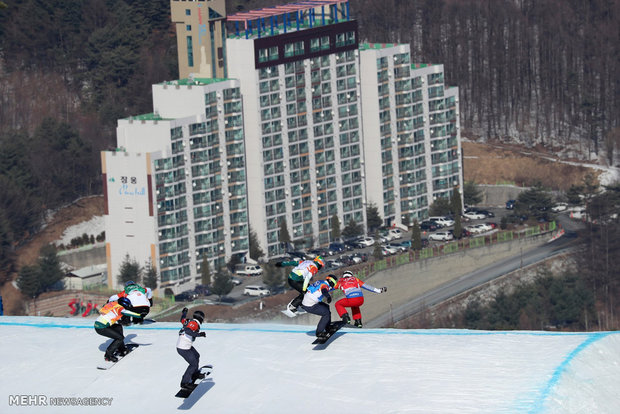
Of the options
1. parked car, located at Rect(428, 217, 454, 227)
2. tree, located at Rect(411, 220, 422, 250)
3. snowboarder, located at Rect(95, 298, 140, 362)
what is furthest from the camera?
parked car, located at Rect(428, 217, 454, 227)

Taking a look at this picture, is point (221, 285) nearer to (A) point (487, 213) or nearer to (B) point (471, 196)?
(A) point (487, 213)

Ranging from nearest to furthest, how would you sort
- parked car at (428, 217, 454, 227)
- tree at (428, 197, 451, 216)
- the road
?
1. the road
2. parked car at (428, 217, 454, 227)
3. tree at (428, 197, 451, 216)

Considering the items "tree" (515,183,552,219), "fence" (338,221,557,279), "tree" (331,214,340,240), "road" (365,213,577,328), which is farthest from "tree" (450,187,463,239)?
"tree" (331,214,340,240)

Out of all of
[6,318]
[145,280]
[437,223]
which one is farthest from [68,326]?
[437,223]

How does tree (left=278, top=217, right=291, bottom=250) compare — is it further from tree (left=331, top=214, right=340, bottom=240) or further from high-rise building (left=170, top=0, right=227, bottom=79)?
high-rise building (left=170, top=0, right=227, bottom=79)

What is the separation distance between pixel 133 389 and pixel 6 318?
13116 mm

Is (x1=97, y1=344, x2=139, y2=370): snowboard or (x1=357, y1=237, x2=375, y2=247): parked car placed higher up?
(x1=97, y1=344, x2=139, y2=370): snowboard

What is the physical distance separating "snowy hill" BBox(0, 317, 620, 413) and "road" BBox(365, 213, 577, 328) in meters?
88.6

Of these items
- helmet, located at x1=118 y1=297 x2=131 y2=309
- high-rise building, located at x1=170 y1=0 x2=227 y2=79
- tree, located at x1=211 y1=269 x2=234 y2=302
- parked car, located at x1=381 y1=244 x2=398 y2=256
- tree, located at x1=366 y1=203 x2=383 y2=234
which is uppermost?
high-rise building, located at x1=170 y1=0 x2=227 y2=79

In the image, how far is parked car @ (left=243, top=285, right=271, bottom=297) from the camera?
15925cm

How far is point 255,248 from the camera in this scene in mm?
169375

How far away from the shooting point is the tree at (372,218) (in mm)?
178125

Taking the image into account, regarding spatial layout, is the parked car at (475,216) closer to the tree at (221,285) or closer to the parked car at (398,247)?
the parked car at (398,247)

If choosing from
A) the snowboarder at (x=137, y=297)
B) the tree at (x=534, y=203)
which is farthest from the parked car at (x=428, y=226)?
the snowboarder at (x=137, y=297)
